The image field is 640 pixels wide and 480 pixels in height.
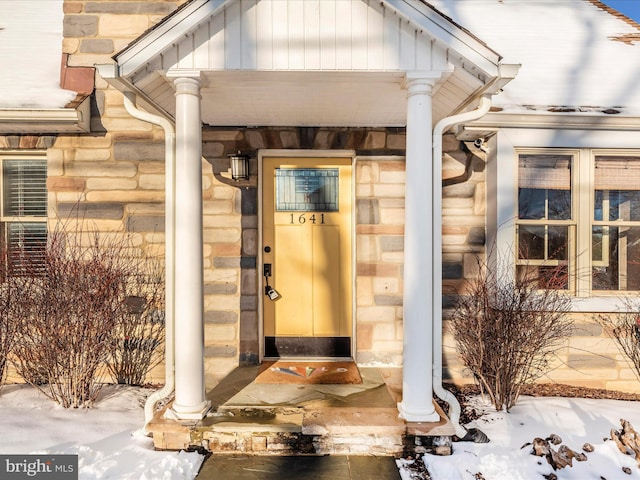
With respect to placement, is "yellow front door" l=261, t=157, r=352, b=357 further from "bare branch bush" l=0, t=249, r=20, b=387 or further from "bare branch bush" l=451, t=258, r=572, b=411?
"bare branch bush" l=0, t=249, r=20, b=387

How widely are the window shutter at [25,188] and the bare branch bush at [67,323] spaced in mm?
951

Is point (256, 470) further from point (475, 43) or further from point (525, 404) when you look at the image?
point (475, 43)

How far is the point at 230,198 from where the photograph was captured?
4.58 metres

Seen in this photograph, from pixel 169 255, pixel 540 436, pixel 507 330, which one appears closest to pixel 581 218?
pixel 507 330

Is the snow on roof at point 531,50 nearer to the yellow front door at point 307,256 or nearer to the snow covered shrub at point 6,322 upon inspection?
the snow covered shrub at point 6,322

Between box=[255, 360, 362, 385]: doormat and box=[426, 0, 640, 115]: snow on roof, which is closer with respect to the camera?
box=[255, 360, 362, 385]: doormat

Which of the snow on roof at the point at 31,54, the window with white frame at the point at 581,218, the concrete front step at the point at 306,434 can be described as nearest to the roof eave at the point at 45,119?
the snow on roof at the point at 31,54

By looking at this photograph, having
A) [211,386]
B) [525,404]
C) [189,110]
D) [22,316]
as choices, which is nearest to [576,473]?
[525,404]

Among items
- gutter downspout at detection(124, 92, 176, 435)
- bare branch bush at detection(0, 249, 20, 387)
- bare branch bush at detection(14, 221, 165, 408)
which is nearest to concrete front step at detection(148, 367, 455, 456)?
gutter downspout at detection(124, 92, 176, 435)

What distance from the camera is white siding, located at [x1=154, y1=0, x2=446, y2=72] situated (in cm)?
306

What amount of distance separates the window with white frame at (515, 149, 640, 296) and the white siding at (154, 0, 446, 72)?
2.16m

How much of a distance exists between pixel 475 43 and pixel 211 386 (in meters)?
3.55

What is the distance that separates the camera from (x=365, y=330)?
15.1ft

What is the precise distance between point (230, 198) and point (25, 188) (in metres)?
2.24
